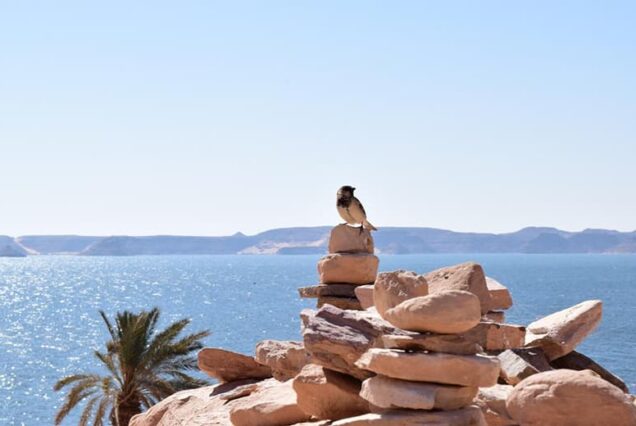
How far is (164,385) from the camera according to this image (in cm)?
2997

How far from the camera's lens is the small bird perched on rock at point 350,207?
17016 mm

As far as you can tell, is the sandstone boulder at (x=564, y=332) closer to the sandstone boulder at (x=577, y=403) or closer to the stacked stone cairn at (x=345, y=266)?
the sandstone boulder at (x=577, y=403)

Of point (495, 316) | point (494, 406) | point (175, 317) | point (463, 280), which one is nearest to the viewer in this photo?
point (494, 406)

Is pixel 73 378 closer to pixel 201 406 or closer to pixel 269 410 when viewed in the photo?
pixel 201 406

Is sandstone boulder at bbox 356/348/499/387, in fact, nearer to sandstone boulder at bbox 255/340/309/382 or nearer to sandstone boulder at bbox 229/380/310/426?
sandstone boulder at bbox 229/380/310/426

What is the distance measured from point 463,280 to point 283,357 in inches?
135

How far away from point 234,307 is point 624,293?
2158 inches

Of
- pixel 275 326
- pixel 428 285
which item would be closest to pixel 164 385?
pixel 428 285

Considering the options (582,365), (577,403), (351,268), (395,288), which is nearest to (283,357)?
(351,268)

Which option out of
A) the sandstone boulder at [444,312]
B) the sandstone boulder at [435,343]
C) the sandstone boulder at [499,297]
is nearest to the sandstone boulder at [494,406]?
the sandstone boulder at [435,343]

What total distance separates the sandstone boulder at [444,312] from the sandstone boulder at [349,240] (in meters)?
6.81

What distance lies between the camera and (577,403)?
1040 centimetres

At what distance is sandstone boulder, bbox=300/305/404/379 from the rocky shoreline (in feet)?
0.04

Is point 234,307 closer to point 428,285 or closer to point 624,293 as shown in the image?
point 624,293
